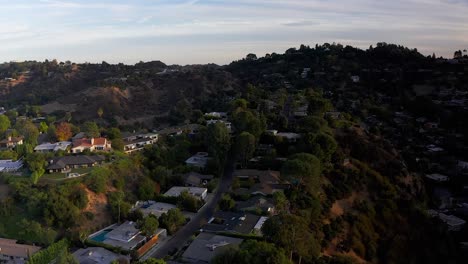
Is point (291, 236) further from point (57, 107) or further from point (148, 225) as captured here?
point (57, 107)

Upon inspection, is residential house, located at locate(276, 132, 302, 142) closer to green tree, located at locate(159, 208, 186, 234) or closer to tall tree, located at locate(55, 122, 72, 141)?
green tree, located at locate(159, 208, 186, 234)

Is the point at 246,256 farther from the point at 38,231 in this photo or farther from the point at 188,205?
the point at 38,231

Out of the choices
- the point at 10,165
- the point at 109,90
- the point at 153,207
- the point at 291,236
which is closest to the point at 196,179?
the point at 153,207

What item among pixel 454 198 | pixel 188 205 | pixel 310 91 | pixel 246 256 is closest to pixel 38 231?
pixel 188 205

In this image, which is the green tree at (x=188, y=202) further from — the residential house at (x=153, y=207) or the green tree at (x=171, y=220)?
the green tree at (x=171, y=220)

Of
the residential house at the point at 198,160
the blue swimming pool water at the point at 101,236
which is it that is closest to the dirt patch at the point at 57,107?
the residential house at the point at 198,160

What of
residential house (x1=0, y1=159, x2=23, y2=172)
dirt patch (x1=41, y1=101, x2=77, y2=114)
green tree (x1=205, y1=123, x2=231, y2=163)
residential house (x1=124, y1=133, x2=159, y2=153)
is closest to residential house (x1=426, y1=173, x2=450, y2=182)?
green tree (x1=205, y1=123, x2=231, y2=163)
